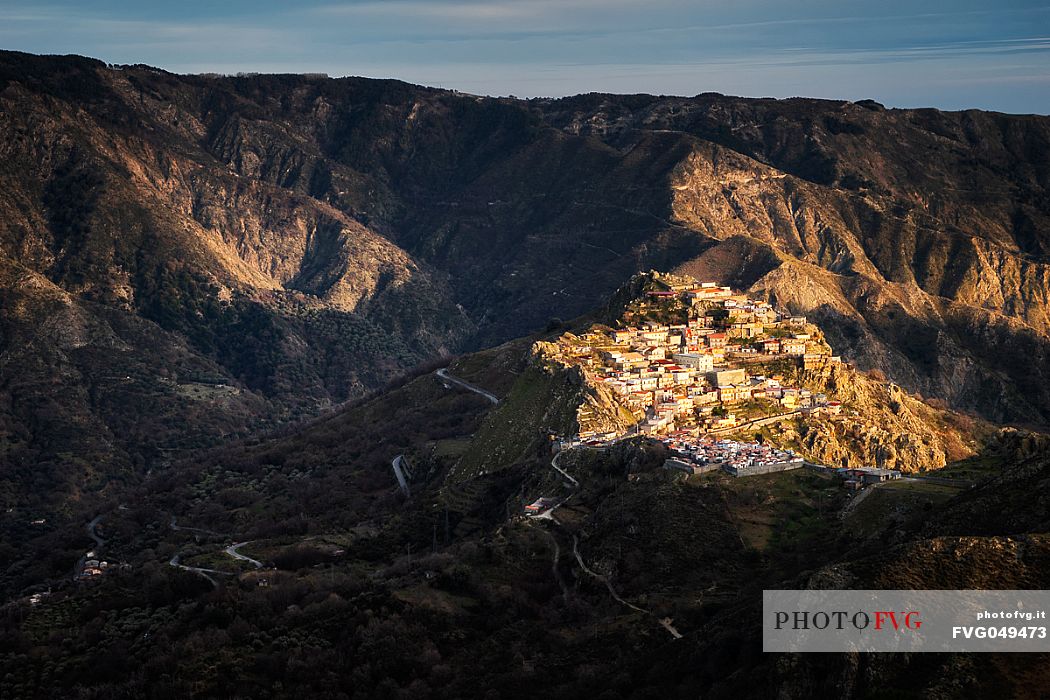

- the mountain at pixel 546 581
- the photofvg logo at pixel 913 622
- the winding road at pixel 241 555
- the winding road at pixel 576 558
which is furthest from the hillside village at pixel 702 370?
the photofvg logo at pixel 913 622

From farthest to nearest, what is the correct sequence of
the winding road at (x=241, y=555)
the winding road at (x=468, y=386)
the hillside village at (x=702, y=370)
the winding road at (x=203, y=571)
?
the winding road at (x=468, y=386), the winding road at (x=241, y=555), the hillside village at (x=702, y=370), the winding road at (x=203, y=571)

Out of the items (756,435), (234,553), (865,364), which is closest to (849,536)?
(756,435)

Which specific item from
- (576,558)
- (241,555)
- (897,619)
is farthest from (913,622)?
(241,555)

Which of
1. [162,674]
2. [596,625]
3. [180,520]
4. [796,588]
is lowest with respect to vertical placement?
[180,520]

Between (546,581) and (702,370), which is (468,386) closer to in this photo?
(702,370)

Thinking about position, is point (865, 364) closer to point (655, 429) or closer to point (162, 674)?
point (655, 429)

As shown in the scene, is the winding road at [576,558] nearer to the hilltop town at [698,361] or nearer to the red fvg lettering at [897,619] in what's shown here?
the hilltop town at [698,361]
